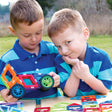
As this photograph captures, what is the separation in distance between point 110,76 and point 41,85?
0.56 metres

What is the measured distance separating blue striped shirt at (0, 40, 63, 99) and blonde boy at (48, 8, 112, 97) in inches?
9.1

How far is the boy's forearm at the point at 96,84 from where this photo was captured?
1626 millimetres

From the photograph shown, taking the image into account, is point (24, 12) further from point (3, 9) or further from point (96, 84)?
point (3, 9)

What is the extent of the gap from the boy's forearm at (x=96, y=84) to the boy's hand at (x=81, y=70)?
0.03 metres

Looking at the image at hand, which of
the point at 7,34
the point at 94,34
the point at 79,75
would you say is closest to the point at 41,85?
the point at 79,75

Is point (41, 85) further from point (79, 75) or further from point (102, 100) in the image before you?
point (102, 100)

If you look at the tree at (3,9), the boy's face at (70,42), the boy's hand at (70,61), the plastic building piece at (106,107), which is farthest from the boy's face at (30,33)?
the tree at (3,9)

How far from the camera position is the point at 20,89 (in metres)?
1.48

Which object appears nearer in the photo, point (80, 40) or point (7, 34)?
point (80, 40)

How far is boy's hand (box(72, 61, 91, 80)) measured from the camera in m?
1.61

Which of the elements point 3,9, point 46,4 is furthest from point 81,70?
point 3,9

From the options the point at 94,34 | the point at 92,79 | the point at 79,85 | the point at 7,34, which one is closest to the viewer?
the point at 92,79

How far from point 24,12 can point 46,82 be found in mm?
560

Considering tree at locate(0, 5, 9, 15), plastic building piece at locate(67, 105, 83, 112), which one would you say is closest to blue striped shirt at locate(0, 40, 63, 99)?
plastic building piece at locate(67, 105, 83, 112)
